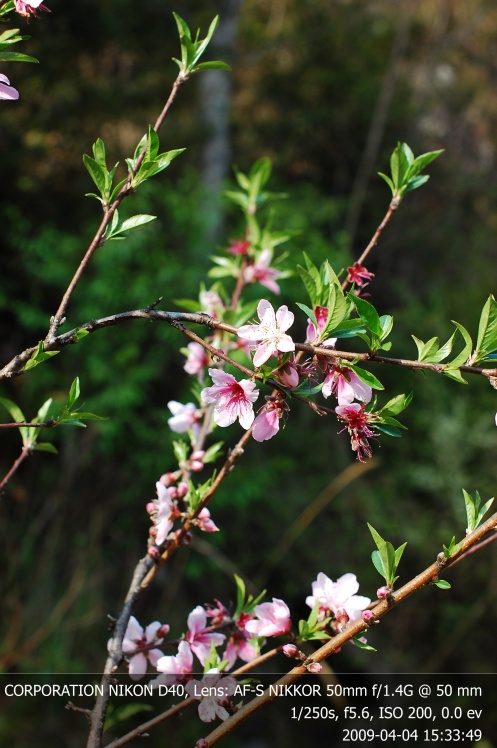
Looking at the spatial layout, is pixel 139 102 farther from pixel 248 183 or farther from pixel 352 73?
pixel 248 183

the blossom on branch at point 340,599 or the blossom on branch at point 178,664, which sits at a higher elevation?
the blossom on branch at point 340,599

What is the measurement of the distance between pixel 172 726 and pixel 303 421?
5.78 ft

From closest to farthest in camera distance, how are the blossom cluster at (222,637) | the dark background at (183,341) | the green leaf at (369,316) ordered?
the green leaf at (369,316) → the blossom cluster at (222,637) → the dark background at (183,341)

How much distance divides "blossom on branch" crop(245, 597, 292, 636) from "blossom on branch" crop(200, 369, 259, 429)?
17 centimetres

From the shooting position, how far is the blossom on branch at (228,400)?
1.64ft

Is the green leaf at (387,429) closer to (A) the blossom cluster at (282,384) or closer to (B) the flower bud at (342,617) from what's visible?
(A) the blossom cluster at (282,384)

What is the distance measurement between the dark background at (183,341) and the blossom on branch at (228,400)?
5.26 feet

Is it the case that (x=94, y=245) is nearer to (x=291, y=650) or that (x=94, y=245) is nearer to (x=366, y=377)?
(x=366, y=377)

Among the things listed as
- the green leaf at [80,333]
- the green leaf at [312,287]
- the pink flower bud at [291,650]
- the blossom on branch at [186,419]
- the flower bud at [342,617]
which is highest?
the green leaf at [312,287]

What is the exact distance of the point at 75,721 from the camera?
84.7 inches

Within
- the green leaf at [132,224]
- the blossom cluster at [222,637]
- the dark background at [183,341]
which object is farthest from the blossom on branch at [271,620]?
the dark background at [183,341]

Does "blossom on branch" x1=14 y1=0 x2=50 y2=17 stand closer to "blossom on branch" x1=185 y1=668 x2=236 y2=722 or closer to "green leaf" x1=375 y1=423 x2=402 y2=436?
"green leaf" x1=375 y1=423 x2=402 y2=436

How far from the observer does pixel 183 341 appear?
3043 mm

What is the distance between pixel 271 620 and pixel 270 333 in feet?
0.84
